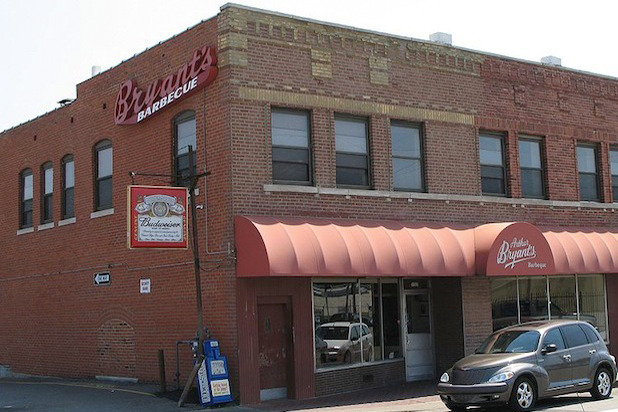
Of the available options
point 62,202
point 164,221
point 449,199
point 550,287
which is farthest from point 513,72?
point 62,202

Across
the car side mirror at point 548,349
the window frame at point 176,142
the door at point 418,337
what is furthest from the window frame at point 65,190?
the car side mirror at point 548,349

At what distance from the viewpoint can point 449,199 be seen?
2089 cm

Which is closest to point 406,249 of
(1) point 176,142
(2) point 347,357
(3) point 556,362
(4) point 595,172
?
(2) point 347,357

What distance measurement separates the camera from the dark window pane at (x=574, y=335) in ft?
54.0

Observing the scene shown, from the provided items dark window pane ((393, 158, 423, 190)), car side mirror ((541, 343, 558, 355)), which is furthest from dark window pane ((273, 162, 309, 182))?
car side mirror ((541, 343, 558, 355))

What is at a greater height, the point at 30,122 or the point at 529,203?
the point at 30,122

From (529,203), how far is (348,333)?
21.7 feet

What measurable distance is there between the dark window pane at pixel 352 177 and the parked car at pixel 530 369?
4.88m

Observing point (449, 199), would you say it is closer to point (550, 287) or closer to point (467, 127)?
point (467, 127)

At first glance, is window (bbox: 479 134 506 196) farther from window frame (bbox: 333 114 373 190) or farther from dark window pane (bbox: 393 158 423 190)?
window frame (bbox: 333 114 373 190)

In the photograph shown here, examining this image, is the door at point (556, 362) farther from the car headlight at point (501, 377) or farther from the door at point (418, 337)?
the door at point (418, 337)

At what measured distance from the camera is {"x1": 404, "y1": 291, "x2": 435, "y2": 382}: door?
20.9m

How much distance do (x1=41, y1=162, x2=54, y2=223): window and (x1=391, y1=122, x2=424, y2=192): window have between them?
33.2 ft

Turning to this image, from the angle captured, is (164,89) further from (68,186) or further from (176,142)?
(68,186)
